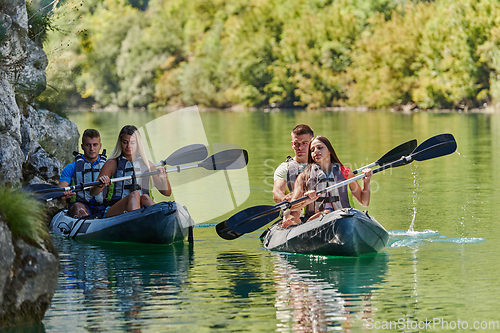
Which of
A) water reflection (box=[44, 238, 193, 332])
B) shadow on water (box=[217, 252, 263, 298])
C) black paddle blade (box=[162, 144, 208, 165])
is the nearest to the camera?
water reflection (box=[44, 238, 193, 332])

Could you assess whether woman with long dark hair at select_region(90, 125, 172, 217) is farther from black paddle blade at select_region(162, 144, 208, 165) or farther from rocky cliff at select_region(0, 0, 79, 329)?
rocky cliff at select_region(0, 0, 79, 329)

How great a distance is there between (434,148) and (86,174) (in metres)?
4.44

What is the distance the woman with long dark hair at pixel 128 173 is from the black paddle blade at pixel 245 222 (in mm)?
1219

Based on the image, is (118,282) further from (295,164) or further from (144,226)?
(295,164)

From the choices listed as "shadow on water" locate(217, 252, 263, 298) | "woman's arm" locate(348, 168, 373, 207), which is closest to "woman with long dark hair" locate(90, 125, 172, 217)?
"shadow on water" locate(217, 252, 263, 298)

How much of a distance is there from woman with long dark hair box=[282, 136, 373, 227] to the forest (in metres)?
37.3

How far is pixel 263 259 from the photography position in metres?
8.73

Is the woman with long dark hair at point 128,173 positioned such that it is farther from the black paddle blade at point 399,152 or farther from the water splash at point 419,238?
the water splash at point 419,238

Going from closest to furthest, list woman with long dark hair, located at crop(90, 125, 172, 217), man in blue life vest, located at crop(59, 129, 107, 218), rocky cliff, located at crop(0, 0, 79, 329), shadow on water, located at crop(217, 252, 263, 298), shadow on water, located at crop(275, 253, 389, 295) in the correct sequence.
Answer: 1. rocky cliff, located at crop(0, 0, 79, 329)
2. shadow on water, located at crop(217, 252, 263, 298)
3. shadow on water, located at crop(275, 253, 389, 295)
4. woman with long dark hair, located at crop(90, 125, 172, 217)
5. man in blue life vest, located at crop(59, 129, 107, 218)

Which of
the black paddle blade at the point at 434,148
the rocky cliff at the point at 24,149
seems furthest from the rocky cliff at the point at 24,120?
the black paddle blade at the point at 434,148

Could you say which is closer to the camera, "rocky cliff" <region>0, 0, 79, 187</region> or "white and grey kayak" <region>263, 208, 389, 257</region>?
"white and grey kayak" <region>263, 208, 389, 257</region>

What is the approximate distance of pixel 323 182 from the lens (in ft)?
27.8

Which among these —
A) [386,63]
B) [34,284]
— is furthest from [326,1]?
[34,284]

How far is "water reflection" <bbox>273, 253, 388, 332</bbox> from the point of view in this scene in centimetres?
614
